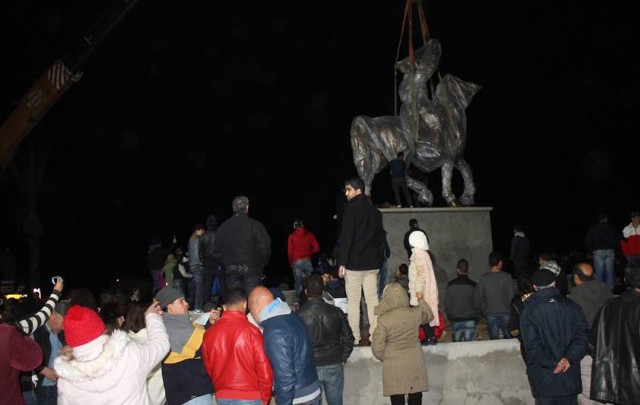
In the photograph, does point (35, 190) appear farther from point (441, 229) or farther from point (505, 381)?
point (505, 381)

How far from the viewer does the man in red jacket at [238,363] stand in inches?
235

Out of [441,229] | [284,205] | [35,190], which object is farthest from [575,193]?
[35,190]

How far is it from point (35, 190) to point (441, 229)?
65.6ft

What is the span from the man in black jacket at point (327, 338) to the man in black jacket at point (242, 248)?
252 cm

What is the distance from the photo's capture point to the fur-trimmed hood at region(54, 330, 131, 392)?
5.21 metres

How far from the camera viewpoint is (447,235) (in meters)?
15.1

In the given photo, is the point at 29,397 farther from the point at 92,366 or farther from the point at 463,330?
the point at 463,330

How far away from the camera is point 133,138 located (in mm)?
36531

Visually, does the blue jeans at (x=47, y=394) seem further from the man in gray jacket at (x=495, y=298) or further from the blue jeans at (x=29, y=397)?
the man in gray jacket at (x=495, y=298)

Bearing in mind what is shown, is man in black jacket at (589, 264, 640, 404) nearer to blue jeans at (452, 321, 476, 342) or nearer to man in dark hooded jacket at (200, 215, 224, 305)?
blue jeans at (452, 321, 476, 342)

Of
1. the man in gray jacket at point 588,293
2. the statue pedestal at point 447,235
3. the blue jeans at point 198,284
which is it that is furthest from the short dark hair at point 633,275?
the blue jeans at point 198,284

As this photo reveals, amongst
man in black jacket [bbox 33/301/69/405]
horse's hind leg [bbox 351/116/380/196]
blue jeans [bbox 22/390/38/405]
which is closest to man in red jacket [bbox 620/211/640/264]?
horse's hind leg [bbox 351/116/380/196]

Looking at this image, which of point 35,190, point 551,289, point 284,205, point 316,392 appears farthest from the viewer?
point 284,205

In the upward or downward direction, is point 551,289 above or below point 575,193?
below
